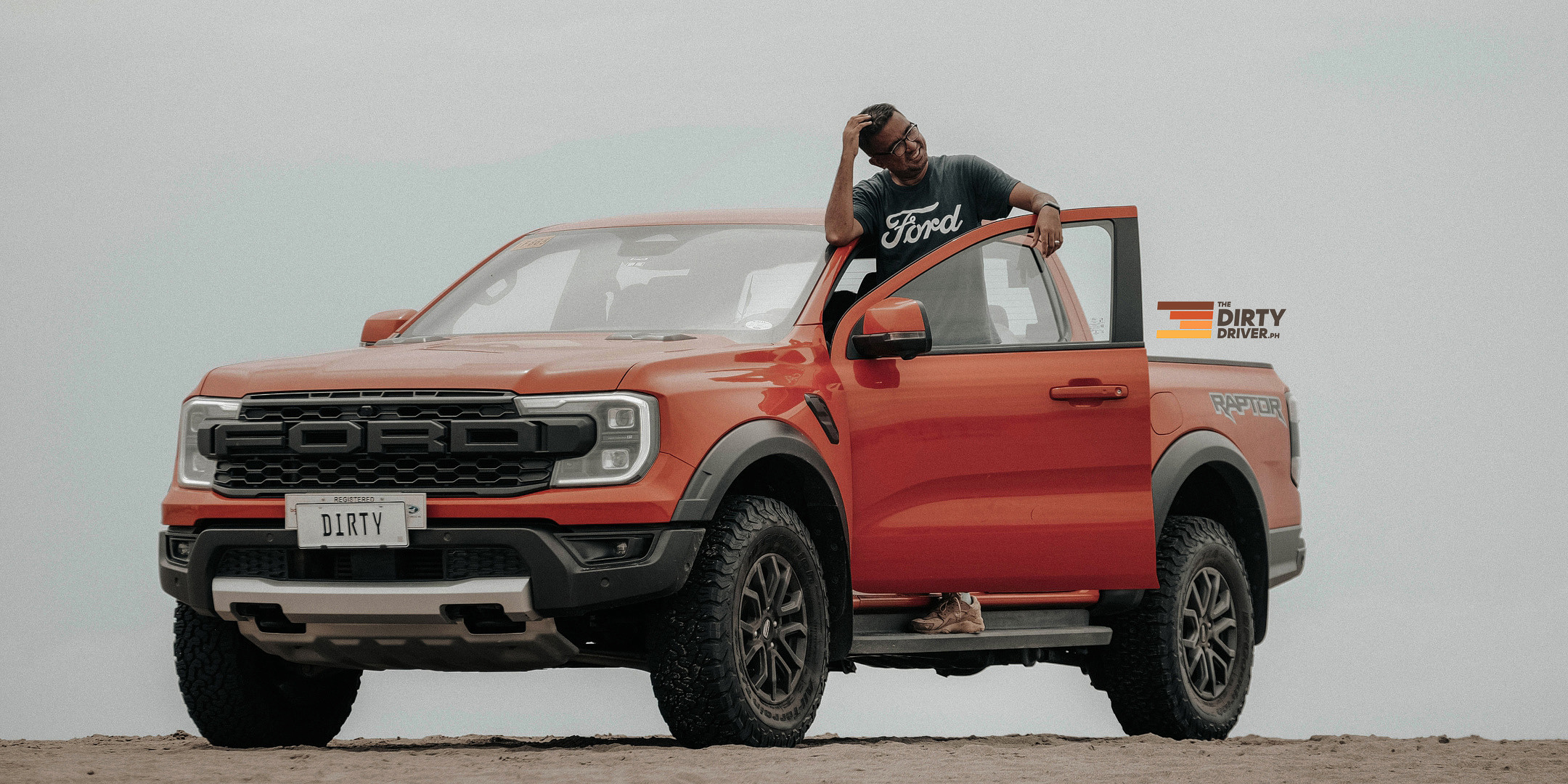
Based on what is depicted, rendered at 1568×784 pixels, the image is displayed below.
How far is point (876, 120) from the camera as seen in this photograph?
7.46 m

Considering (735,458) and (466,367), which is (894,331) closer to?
(735,458)

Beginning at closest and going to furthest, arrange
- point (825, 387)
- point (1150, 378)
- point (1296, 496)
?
point (825, 387) → point (1150, 378) → point (1296, 496)

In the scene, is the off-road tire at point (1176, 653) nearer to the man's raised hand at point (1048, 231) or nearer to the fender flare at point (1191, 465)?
the fender flare at point (1191, 465)

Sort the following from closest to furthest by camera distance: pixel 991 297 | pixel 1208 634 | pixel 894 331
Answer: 1. pixel 894 331
2. pixel 991 297
3. pixel 1208 634

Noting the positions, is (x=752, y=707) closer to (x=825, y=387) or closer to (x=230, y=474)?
(x=825, y=387)

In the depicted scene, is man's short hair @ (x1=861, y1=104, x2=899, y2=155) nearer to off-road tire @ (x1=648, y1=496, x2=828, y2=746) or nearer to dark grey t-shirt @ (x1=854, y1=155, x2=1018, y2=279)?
dark grey t-shirt @ (x1=854, y1=155, x2=1018, y2=279)

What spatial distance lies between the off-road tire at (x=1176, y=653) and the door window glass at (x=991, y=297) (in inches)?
45.2

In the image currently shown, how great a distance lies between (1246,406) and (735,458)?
135 inches

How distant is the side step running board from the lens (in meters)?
7.10

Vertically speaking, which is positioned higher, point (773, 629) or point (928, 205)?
point (928, 205)

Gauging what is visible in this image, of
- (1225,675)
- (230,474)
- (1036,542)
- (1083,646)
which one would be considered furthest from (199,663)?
(1225,675)

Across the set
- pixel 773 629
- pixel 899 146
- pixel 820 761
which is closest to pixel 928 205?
pixel 899 146

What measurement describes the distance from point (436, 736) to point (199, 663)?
2.42m

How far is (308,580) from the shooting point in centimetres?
625
